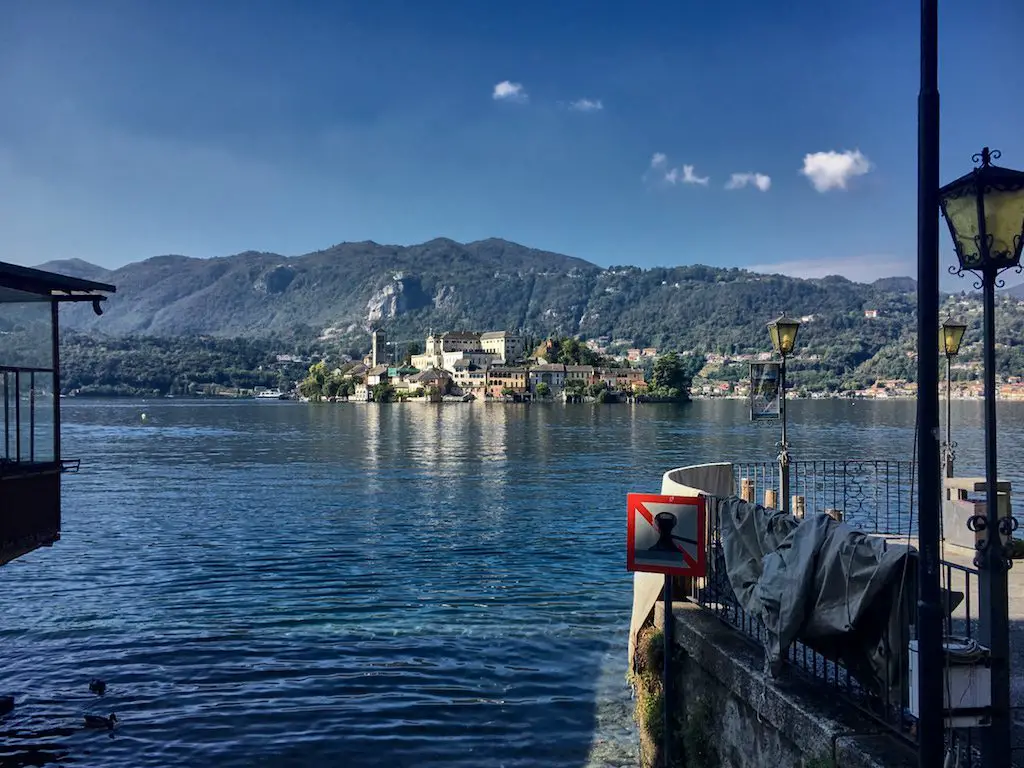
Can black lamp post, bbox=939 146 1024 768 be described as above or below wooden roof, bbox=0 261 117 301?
below

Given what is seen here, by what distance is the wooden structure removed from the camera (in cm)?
1109

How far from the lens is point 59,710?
472 inches

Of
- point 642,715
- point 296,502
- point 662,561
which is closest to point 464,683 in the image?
point 642,715

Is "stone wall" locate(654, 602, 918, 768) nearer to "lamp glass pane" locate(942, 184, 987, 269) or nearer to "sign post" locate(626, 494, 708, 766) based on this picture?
"sign post" locate(626, 494, 708, 766)

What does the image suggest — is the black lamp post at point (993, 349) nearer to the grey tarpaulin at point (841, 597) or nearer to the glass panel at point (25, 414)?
the grey tarpaulin at point (841, 597)

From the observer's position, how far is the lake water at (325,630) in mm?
11180

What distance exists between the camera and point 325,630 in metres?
15.7

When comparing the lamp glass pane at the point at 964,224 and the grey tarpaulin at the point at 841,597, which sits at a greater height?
the lamp glass pane at the point at 964,224

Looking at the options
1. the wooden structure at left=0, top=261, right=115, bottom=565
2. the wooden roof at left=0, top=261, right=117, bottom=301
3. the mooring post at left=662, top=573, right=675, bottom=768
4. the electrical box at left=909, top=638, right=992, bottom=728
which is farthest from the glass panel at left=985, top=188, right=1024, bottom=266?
the wooden structure at left=0, top=261, right=115, bottom=565

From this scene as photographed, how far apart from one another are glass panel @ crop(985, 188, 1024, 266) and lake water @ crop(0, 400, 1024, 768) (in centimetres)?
793

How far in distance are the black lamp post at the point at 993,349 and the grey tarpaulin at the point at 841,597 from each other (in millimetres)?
715

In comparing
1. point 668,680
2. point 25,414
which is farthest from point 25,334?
point 668,680

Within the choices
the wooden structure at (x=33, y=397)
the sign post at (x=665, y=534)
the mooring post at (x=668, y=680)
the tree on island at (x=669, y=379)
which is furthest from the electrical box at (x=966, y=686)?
the tree on island at (x=669, y=379)

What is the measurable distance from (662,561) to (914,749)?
2.69 m
